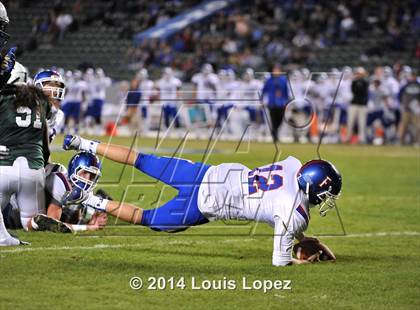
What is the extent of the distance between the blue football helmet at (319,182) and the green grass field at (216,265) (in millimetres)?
545

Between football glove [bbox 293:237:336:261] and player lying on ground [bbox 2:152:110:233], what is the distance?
1.71 meters

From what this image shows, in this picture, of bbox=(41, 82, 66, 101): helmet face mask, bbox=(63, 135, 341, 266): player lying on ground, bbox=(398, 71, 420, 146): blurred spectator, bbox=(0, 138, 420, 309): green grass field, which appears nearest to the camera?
bbox=(0, 138, 420, 309): green grass field

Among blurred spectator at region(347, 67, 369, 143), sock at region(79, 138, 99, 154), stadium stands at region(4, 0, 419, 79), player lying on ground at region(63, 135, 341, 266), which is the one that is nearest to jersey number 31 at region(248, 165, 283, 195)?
player lying on ground at region(63, 135, 341, 266)

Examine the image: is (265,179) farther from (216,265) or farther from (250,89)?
(250,89)

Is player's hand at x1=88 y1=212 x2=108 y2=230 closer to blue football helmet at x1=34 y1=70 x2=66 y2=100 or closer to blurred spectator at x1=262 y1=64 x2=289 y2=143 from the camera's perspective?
blue football helmet at x1=34 y1=70 x2=66 y2=100

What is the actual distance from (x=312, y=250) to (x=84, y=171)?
6.26 feet

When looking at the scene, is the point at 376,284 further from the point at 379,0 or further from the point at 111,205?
the point at 379,0

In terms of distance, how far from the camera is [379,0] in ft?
93.4

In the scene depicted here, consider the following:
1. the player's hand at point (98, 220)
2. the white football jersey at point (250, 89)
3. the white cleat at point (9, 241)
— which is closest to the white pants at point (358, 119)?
the white football jersey at point (250, 89)

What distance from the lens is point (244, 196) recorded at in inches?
271

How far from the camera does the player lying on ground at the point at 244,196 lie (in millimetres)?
6570

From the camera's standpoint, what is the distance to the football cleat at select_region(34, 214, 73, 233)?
7.48 metres

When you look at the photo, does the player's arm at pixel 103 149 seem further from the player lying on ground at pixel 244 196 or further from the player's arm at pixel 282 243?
the player's arm at pixel 282 243

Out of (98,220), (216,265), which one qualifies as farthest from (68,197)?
(216,265)
